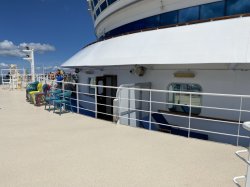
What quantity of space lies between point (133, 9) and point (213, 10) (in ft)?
11.6

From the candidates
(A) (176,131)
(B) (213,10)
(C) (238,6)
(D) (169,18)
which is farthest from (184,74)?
(D) (169,18)

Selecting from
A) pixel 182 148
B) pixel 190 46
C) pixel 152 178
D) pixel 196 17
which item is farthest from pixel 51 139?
pixel 196 17

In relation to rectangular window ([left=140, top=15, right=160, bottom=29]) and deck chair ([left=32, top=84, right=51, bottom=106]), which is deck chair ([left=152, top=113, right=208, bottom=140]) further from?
deck chair ([left=32, top=84, right=51, bottom=106])

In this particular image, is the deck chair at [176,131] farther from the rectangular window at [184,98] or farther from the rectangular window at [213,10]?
the rectangular window at [213,10]

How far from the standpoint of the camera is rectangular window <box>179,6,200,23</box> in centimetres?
664

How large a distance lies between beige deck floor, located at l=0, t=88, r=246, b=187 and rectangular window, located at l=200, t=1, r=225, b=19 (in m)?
4.43

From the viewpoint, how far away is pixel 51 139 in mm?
4086

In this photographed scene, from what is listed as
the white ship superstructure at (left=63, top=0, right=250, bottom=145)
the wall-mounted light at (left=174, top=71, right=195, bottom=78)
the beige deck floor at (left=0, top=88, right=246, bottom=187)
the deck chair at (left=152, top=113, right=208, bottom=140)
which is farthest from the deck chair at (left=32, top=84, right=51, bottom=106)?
the wall-mounted light at (left=174, top=71, right=195, bottom=78)

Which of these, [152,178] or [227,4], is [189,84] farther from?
[152,178]

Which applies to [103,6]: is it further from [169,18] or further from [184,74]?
[184,74]

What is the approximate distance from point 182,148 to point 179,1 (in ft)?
18.2

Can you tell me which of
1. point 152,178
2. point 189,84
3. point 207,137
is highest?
point 189,84

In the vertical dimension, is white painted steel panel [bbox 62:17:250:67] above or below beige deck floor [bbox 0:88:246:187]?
above

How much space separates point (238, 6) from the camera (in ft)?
18.7
